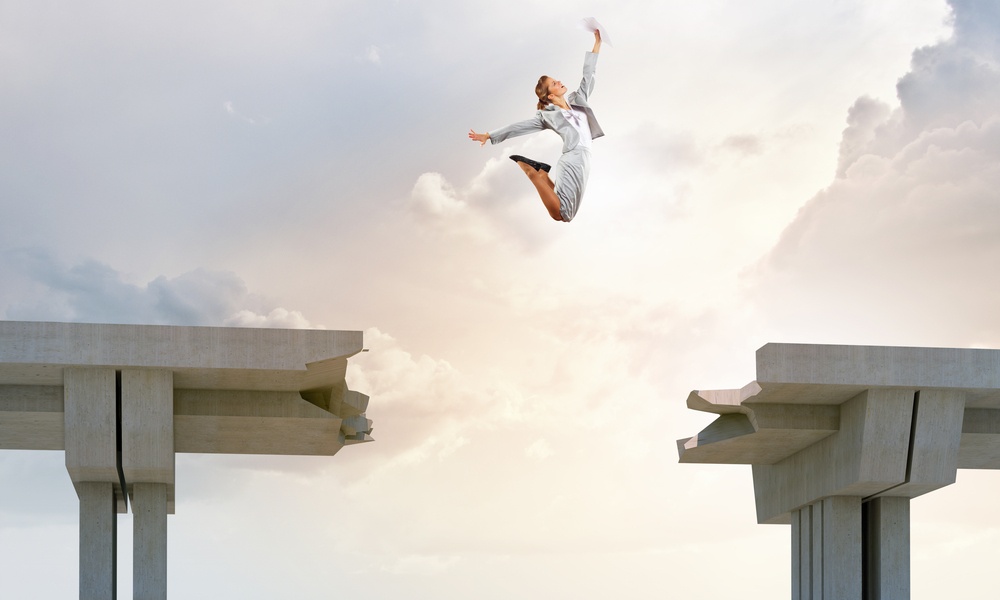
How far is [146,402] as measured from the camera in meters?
19.6

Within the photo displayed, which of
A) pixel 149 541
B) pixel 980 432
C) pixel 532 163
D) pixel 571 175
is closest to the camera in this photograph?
pixel 149 541

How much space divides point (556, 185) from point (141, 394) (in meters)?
8.27

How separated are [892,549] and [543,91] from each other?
9858mm

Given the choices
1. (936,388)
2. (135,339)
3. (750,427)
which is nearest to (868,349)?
(936,388)

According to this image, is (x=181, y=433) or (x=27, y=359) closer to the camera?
(x=27, y=359)

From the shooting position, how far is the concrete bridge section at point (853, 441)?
64.8 ft

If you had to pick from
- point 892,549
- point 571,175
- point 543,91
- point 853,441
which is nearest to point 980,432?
point 892,549

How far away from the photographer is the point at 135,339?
19.2m

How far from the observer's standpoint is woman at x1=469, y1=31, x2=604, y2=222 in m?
23.8

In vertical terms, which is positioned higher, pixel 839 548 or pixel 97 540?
pixel 97 540

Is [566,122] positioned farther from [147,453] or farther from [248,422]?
[147,453]

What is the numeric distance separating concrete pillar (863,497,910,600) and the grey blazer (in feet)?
26.4

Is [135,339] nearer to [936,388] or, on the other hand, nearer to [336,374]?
[336,374]

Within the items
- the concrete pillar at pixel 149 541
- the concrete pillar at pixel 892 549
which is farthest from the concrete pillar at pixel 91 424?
the concrete pillar at pixel 892 549
